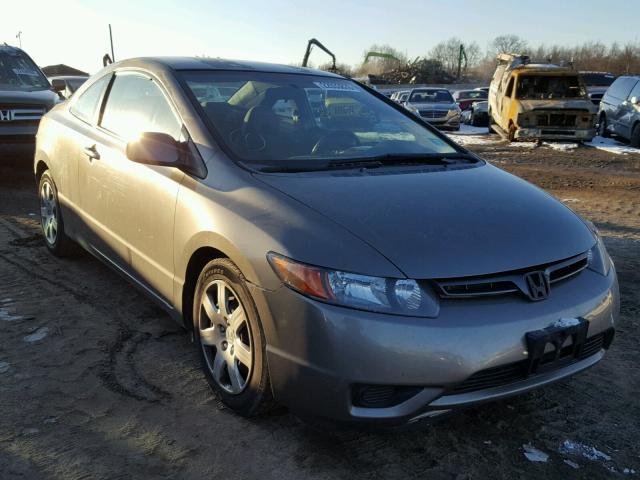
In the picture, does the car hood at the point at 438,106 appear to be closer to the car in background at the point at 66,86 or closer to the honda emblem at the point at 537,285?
the car in background at the point at 66,86

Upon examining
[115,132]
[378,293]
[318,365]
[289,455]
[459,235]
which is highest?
[115,132]

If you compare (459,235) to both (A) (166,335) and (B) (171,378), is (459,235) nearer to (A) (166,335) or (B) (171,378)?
(B) (171,378)

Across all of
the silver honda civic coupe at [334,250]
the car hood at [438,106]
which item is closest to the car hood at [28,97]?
the silver honda civic coupe at [334,250]

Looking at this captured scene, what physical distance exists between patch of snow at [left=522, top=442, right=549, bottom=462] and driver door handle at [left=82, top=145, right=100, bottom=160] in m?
3.04

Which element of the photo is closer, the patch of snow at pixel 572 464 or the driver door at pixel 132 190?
the patch of snow at pixel 572 464

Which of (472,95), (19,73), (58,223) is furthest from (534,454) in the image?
(472,95)

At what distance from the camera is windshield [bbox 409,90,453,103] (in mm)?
21406

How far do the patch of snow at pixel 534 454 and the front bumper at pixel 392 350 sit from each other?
0.34 m

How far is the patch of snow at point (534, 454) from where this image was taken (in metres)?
2.54

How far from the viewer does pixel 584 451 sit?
2604mm

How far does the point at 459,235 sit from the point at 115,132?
2.46m

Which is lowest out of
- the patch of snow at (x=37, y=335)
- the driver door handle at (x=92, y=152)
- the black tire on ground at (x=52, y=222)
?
the patch of snow at (x=37, y=335)

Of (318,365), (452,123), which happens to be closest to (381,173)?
(318,365)

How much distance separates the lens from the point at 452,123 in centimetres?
2038
